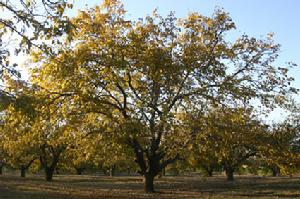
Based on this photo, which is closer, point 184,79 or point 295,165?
point 295,165

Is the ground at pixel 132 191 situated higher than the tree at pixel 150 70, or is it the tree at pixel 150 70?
the tree at pixel 150 70

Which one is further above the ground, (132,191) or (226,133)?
(226,133)

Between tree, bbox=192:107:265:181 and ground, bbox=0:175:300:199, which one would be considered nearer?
tree, bbox=192:107:265:181

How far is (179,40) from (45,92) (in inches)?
377

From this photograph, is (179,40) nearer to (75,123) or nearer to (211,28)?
(211,28)

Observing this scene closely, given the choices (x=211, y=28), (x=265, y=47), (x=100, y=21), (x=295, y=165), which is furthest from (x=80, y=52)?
(x=295, y=165)

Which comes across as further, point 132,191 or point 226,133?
point 132,191

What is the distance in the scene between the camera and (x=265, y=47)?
28.6 metres

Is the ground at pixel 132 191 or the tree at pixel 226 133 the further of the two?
the ground at pixel 132 191

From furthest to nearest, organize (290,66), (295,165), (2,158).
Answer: (2,158) < (290,66) < (295,165)

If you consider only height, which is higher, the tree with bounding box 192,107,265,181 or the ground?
the tree with bounding box 192,107,265,181

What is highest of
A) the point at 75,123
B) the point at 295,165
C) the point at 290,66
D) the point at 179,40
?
the point at 179,40

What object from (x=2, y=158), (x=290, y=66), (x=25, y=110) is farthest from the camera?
(x=2, y=158)

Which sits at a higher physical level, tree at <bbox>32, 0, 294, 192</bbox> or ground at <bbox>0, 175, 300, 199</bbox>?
tree at <bbox>32, 0, 294, 192</bbox>
